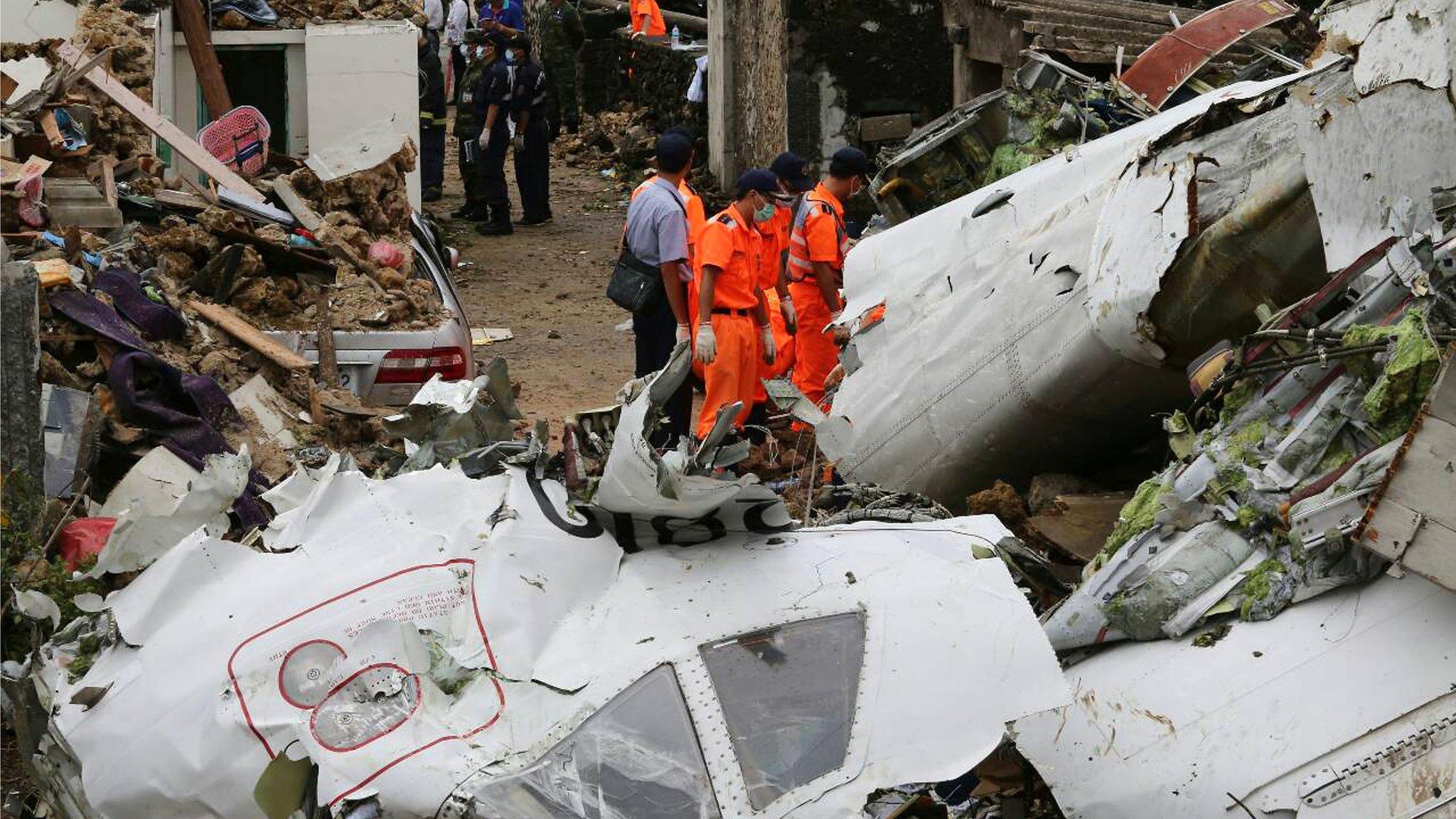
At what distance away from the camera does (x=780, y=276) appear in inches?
380

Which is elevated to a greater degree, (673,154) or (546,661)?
(673,154)

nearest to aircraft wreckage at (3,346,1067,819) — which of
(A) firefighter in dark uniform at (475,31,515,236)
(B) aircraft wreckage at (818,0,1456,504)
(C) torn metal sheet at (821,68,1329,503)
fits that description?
(B) aircraft wreckage at (818,0,1456,504)

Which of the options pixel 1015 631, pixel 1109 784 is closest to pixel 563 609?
pixel 1015 631

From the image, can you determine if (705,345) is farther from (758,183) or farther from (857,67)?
(857,67)

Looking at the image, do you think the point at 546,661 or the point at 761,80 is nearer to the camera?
Result: the point at 546,661

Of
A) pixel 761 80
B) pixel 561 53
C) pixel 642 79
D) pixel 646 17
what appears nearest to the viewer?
pixel 761 80

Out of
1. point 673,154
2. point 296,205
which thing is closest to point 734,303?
point 673,154

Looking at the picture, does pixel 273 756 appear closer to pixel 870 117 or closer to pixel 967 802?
pixel 967 802

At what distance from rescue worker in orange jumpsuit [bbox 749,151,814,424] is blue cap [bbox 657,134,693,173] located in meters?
0.56

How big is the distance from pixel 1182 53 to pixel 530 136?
7824mm

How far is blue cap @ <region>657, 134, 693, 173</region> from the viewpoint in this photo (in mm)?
8367

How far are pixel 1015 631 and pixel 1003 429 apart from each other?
273cm

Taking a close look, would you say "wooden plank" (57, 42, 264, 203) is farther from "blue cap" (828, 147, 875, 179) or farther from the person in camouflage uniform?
the person in camouflage uniform

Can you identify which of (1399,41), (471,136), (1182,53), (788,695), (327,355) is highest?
(1399,41)
